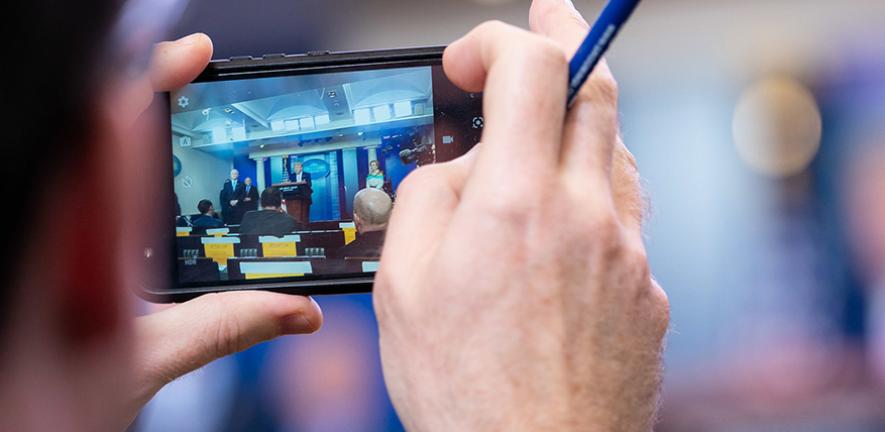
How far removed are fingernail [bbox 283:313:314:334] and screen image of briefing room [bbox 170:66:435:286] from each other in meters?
0.05

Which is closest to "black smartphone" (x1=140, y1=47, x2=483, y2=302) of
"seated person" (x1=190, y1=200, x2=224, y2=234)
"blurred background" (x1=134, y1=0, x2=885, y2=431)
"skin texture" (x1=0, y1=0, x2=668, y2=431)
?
"seated person" (x1=190, y1=200, x2=224, y2=234)

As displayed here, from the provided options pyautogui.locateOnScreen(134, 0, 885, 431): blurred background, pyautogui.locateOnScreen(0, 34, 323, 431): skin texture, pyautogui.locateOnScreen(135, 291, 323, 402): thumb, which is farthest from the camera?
pyautogui.locateOnScreen(134, 0, 885, 431): blurred background

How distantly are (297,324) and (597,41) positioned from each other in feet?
1.35

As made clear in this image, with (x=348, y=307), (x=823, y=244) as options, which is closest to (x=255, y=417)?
(x=348, y=307)

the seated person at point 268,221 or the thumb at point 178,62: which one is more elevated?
the thumb at point 178,62

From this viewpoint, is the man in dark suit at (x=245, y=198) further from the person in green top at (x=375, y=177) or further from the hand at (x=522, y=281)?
the hand at (x=522, y=281)

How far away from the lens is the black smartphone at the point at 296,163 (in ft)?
2.10

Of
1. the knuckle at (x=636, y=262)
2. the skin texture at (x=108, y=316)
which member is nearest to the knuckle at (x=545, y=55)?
the knuckle at (x=636, y=262)

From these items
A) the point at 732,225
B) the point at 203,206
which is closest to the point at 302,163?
the point at 203,206

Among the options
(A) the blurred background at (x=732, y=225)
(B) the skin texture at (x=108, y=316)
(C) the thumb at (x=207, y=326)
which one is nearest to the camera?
(B) the skin texture at (x=108, y=316)

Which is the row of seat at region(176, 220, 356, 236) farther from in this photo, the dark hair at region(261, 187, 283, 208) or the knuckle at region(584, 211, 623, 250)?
the knuckle at region(584, 211, 623, 250)

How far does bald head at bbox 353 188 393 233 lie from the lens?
0.65 m

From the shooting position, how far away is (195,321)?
617mm

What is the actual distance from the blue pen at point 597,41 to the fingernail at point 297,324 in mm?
366
